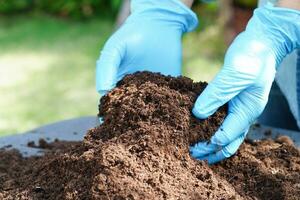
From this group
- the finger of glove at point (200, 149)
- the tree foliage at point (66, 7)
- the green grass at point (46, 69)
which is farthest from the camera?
the tree foliage at point (66, 7)

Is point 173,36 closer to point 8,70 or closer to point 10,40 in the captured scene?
point 8,70

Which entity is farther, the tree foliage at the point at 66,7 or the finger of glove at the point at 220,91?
the tree foliage at the point at 66,7

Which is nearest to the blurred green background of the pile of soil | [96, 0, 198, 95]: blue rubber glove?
[96, 0, 198, 95]: blue rubber glove

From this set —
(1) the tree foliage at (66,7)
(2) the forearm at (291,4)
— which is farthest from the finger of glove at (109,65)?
(1) the tree foliage at (66,7)

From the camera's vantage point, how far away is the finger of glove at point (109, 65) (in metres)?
1.76

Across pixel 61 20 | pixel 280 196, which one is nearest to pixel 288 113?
pixel 280 196

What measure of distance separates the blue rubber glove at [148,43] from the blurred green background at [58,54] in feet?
5.84

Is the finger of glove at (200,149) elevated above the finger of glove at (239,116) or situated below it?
below

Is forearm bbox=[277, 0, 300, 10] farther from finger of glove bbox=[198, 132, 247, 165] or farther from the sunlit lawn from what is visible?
the sunlit lawn

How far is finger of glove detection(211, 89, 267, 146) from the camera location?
1.54 metres

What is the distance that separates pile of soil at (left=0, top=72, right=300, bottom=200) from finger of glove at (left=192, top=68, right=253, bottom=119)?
31 millimetres

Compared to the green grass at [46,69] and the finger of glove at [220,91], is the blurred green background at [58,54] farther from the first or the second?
the finger of glove at [220,91]

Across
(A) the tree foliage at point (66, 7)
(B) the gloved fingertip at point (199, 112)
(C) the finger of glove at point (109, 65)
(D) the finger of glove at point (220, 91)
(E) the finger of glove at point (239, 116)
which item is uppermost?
(A) the tree foliage at point (66, 7)

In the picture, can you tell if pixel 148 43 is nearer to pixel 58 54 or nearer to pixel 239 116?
pixel 239 116
